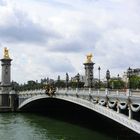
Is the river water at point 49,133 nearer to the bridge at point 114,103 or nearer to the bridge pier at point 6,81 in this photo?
the bridge at point 114,103

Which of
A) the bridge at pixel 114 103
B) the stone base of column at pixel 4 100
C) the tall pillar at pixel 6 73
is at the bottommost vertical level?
the stone base of column at pixel 4 100

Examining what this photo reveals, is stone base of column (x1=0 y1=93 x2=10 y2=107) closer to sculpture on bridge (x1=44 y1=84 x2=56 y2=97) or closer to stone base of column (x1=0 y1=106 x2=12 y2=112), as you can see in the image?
stone base of column (x1=0 y1=106 x2=12 y2=112)

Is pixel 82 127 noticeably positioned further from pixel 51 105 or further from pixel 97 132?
pixel 51 105

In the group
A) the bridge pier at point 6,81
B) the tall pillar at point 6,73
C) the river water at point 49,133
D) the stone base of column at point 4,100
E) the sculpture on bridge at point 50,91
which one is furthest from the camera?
the tall pillar at point 6,73

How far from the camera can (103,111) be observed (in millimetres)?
38938

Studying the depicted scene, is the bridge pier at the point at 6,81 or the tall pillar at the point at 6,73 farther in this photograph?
the tall pillar at the point at 6,73

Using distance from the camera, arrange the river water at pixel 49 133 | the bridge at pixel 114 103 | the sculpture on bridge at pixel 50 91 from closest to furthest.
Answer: the bridge at pixel 114 103, the river water at pixel 49 133, the sculpture on bridge at pixel 50 91

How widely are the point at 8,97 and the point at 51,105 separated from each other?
19359 mm

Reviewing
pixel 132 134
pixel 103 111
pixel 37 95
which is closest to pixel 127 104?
pixel 103 111

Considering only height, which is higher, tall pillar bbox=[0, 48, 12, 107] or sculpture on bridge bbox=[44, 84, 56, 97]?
tall pillar bbox=[0, 48, 12, 107]

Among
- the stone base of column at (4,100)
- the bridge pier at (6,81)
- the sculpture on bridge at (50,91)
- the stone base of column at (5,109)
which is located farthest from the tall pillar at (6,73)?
the sculpture on bridge at (50,91)

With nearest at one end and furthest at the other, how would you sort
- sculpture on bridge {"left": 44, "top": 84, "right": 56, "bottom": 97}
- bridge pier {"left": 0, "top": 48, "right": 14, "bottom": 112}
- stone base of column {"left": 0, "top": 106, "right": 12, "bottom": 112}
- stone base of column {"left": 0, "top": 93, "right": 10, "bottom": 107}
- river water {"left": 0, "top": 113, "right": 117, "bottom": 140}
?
river water {"left": 0, "top": 113, "right": 117, "bottom": 140}
sculpture on bridge {"left": 44, "top": 84, "right": 56, "bottom": 97}
stone base of column {"left": 0, "top": 106, "right": 12, "bottom": 112}
stone base of column {"left": 0, "top": 93, "right": 10, "bottom": 107}
bridge pier {"left": 0, "top": 48, "right": 14, "bottom": 112}

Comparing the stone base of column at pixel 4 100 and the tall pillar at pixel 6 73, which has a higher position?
the tall pillar at pixel 6 73

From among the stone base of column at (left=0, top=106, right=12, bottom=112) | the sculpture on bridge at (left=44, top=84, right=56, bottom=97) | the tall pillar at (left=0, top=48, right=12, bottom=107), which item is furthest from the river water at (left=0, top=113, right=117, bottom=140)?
the tall pillar at (left=0, top=48, right=12, bottom=107)
